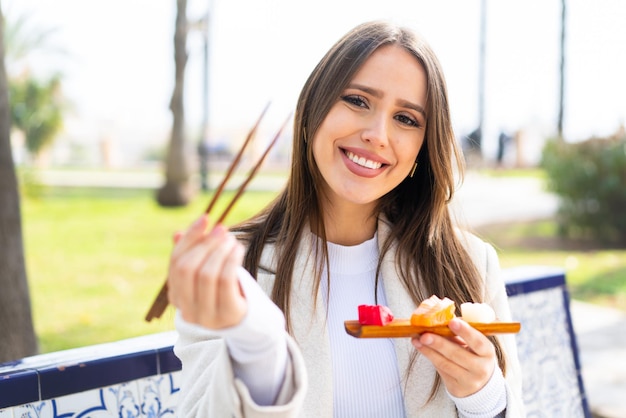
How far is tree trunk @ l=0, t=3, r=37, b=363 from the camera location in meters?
3.81

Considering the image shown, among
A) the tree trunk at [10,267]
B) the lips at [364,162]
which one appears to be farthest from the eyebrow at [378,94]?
the tree trunk at [10,267]

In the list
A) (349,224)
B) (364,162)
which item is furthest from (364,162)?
(349,224)

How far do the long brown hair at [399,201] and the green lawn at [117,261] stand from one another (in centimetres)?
123

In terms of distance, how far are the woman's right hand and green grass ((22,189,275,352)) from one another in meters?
1.51

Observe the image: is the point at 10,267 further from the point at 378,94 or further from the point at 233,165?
the point at 233,165

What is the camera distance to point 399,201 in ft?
7.50

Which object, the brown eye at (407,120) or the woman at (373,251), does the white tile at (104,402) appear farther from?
the brown eye at (407,120)

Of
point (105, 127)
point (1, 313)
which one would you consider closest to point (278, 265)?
point (1, 313)

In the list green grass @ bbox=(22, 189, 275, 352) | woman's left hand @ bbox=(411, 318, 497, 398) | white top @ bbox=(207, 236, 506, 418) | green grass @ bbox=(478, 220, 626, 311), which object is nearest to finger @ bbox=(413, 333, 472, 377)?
woman's left hand @ bbox=(411, 318, 497, 398)

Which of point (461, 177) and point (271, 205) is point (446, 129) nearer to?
point (461, 177)

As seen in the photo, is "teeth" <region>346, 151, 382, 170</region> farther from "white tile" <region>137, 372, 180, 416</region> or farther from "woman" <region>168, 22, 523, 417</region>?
"white tile" <region>137, 372, 180, 416</region>

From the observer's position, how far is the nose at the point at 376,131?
1.83 meters

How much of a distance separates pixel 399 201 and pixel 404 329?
0.89m

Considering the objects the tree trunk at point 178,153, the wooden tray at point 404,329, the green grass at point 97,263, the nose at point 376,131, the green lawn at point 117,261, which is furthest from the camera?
the tree trunk at point 178,153
